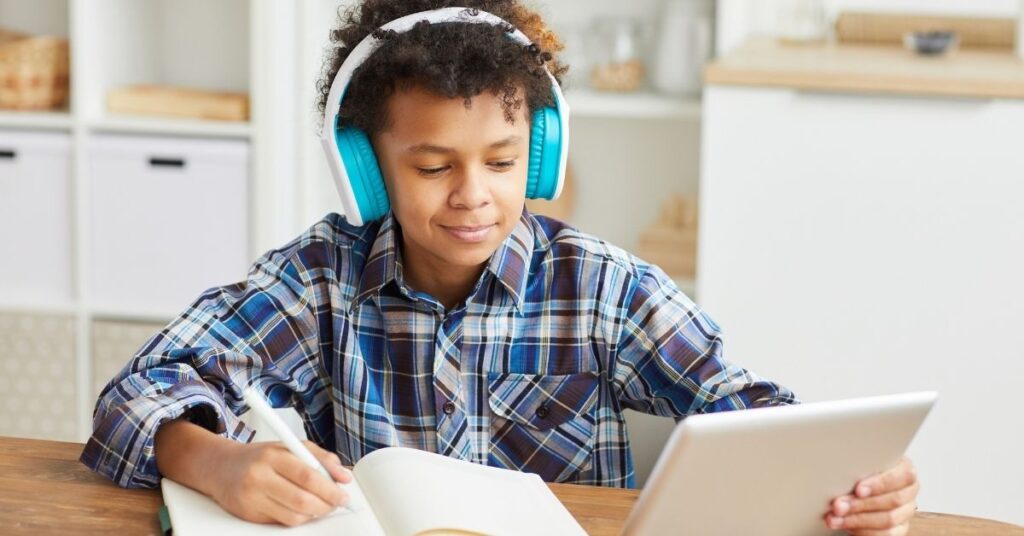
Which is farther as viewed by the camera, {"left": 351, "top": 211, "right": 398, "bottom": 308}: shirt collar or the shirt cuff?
{"left": 351, "top": 211, "right": 398, "bottom": 308}: shirt collar

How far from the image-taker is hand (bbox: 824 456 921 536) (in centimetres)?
95

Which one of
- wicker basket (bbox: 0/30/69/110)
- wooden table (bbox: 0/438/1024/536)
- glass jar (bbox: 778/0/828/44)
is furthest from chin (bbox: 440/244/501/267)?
wicker basket (bbox: 0/30/69/110)

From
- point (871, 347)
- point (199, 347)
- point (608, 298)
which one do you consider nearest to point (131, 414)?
point (199, 347)

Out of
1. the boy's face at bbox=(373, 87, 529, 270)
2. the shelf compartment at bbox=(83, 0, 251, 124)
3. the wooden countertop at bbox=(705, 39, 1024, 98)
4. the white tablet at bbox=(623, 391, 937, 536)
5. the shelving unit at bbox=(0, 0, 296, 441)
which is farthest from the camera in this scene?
the shelf compartment at bbox=(83, 0, 251, 124)

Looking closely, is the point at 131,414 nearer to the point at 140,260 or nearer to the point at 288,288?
the point at 288,288

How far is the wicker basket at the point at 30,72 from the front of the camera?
9.00 ft

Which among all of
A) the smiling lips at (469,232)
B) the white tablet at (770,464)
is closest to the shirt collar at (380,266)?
the smiling lips at (469,232)

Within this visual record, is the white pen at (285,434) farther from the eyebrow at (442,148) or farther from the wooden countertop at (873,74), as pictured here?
the wooden countertop at (873,74)

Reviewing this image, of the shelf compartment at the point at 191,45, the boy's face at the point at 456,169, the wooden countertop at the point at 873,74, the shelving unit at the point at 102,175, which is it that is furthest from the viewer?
the shelf compartment at the point at 191,45

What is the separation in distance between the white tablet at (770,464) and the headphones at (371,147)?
0.43m

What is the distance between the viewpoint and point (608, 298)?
1294 millimetres

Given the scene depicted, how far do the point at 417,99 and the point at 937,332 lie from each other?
4.82 feet

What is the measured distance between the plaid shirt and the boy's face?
93 mm

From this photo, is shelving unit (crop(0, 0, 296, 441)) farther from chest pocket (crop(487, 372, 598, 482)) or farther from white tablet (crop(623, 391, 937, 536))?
white tablet (crop(623, 391, 937, 536))
